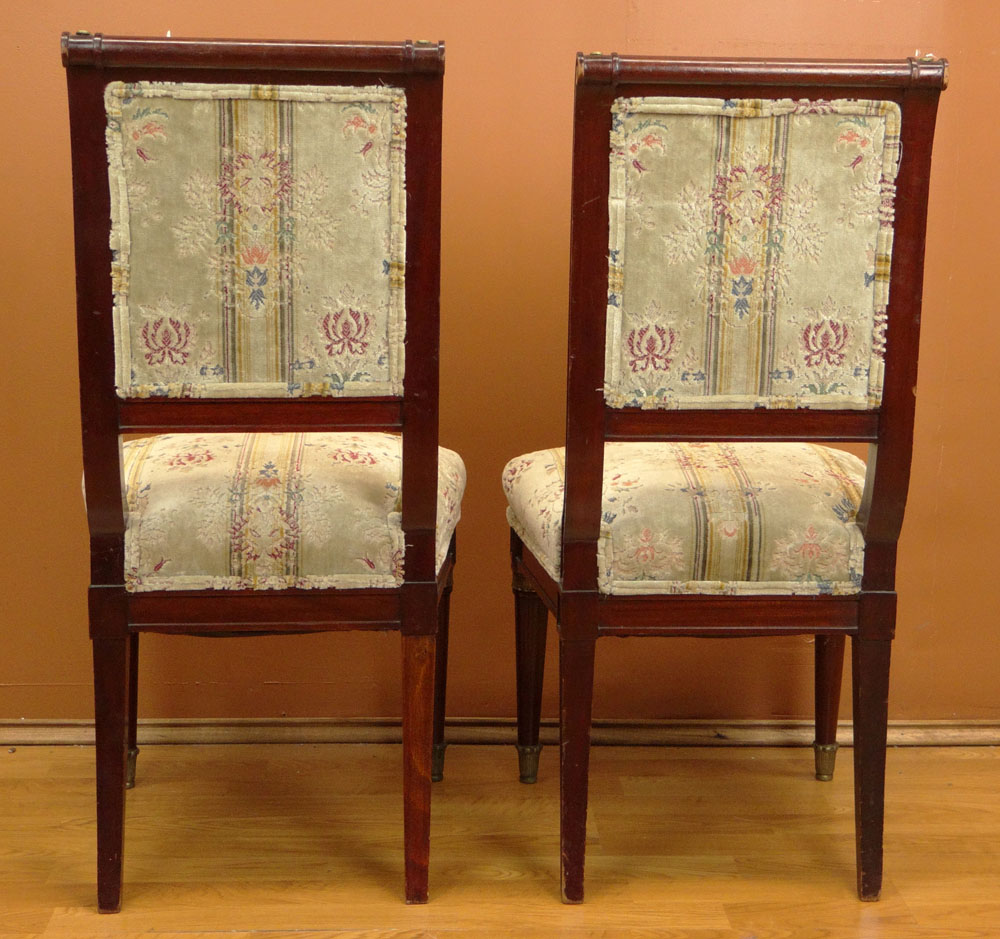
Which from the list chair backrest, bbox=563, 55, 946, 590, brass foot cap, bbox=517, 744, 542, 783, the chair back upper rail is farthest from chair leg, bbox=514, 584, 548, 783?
the chair back upper rail

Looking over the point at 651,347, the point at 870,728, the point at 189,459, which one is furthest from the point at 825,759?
the point at 189,459

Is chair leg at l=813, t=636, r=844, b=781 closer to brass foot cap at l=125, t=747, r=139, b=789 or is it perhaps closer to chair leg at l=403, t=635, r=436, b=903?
chair leg at l=403, t=635, r=436, b=903

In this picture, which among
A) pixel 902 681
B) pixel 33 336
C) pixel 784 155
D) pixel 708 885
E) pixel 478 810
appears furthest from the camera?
pixel 902 681

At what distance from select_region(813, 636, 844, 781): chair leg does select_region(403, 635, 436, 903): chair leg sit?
2.41ft

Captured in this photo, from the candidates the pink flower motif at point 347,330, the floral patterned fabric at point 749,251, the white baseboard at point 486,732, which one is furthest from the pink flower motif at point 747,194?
the white baseboard at point 486,732

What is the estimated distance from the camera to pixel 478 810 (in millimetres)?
1745

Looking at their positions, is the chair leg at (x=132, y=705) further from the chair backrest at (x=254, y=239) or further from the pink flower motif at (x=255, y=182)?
the pink flower motif at (x=255, y=182)

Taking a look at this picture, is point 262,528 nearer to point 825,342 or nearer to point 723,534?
point 723,534

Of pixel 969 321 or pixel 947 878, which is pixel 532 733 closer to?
pixel 947 878

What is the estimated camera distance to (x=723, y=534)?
140 centimetres

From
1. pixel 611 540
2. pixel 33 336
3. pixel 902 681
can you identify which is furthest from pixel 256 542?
pixel 902 681

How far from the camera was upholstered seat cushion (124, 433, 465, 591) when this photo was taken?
A: 137 cm

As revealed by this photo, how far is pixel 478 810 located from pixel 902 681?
2.73 feet

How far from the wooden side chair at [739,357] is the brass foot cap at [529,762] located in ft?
1.19
